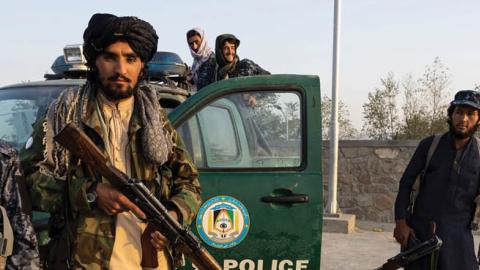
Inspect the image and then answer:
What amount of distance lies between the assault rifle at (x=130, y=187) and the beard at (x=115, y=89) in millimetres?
217

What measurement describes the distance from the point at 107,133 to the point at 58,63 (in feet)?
9.88

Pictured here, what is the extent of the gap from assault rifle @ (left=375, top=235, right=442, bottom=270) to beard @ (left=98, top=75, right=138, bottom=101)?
2.38 meters

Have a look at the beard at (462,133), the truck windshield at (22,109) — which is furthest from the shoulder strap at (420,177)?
the truck windshield at (22,109)

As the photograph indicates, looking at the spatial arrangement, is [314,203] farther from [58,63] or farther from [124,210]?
[58,63]

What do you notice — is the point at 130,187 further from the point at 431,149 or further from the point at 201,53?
the point at 201,53

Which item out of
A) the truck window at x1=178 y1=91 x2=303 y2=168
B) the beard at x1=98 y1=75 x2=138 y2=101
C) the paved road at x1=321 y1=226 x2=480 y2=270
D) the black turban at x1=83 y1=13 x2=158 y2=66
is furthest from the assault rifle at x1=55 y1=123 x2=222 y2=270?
the paved road at x1=321 y1=226 x2=480 y2=270

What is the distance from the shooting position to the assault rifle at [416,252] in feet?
12.8

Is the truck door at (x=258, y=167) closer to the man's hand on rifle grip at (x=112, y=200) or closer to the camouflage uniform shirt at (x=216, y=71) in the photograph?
the camouflage uniform shirt at (x=216, y=71)

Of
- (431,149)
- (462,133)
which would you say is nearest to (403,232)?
(431,149)

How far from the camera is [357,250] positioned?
26.6 ft

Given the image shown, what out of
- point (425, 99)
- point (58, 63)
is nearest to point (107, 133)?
point (58, 63)

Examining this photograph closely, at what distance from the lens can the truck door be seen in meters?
3.48

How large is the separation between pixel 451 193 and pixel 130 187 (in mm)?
2492

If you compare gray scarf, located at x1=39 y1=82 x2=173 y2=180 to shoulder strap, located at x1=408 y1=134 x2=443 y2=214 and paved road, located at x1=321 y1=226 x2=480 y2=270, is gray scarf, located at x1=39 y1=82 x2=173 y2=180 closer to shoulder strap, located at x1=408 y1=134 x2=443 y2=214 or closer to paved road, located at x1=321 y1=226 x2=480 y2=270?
shoulder strap, located at x1=408 y1=134 x2=443 y2=214
